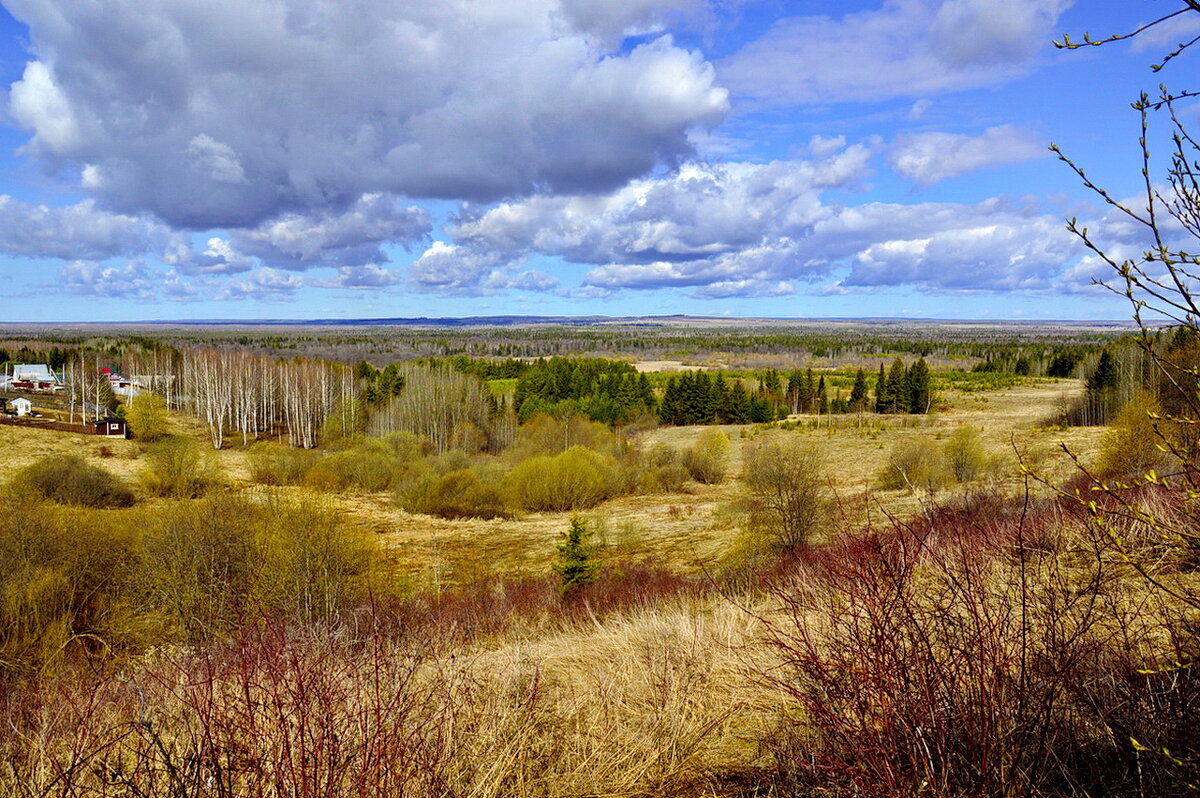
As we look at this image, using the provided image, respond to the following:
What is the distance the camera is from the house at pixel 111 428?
196 ft

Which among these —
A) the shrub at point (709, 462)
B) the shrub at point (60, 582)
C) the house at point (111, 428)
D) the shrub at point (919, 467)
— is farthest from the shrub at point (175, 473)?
the shrub at point (919, 467)

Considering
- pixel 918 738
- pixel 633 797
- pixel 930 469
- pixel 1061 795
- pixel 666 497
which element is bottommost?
pixel 666 497

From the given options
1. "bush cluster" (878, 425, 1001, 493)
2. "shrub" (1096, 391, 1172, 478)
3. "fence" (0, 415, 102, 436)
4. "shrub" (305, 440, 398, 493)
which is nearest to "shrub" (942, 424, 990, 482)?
"bush cluster" (878, 425, 1001, 493)

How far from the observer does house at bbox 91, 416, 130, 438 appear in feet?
196

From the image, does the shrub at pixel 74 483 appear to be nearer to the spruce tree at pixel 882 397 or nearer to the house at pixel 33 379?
the house at pixel 33 379

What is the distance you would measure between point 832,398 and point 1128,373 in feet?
130

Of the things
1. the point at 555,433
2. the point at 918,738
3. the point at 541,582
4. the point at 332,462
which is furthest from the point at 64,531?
the point at 555,433

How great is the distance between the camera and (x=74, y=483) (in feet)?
129

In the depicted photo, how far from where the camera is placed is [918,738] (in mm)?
2811

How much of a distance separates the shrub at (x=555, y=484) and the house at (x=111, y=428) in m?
38.6

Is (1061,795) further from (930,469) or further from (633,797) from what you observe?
(930,469)

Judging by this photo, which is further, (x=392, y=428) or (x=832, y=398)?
(x=832, y=398)

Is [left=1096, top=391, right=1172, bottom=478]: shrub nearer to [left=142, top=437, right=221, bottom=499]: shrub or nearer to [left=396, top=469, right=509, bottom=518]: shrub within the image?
[left=396, top=469, right=509, bottom=518]: shrub

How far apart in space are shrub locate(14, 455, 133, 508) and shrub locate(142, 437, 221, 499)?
287 cm
